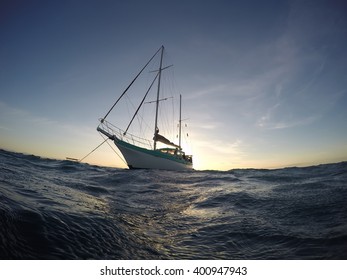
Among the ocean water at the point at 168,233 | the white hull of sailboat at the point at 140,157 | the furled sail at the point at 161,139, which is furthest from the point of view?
the furled sail at the point at 161,139

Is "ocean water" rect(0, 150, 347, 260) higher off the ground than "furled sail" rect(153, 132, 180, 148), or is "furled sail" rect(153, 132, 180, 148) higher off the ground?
"furled sail" rect(153, 132, 180, 148)

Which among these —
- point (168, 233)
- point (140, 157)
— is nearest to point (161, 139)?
point (140, 157)

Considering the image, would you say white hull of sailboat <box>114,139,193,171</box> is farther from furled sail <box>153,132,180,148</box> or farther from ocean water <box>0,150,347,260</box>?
ocean water <box>0,150,347,260</box>

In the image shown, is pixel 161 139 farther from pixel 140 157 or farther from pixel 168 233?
pixel 168 233

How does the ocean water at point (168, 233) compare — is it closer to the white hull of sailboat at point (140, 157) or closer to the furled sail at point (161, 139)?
the white hull of sailboat at point (140, 157)

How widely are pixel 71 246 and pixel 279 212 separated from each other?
18.7ft

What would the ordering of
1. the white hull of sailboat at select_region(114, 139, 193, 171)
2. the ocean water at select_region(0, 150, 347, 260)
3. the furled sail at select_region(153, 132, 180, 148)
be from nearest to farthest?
1. the ocean water at select_region(0, 150, 347, 260)
2. the white hull of sailboat at select_region(114, 139, 193, 171)
3. the furled sail at select_region(153, 132, 180, 148)

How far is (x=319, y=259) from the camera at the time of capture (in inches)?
127

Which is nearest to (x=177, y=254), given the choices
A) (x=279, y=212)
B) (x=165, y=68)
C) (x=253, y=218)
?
(x=253, y=218)

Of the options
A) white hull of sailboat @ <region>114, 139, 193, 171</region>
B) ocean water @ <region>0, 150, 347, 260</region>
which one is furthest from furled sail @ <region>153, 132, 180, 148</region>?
ocean water @ <region>0, 150, 347, 260</region>

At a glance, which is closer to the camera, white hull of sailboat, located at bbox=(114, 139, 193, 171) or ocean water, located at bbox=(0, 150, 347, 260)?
ocean water, located at bbox=(0, 150, 347, 260)

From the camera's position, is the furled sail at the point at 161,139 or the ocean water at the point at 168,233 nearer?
A: the ocean water at the point at 168,233

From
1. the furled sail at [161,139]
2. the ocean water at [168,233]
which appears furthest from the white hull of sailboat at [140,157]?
the ocean water at [168,233]
